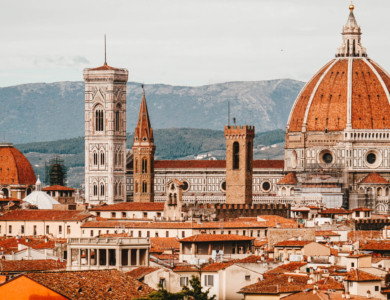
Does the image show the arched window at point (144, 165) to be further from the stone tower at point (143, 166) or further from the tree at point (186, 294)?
the tree at point (186, 294)

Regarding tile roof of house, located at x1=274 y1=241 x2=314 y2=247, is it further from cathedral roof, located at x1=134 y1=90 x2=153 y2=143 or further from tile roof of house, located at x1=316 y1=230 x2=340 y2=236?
cathedral roof, located at x1=134 y1=90 x2=153 y2=143

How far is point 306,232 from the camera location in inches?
2965

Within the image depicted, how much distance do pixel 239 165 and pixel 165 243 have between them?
47.9 m

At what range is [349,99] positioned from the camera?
447 ft

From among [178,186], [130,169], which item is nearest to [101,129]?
[130,169]

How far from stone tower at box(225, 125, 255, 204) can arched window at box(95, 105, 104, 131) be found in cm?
2489

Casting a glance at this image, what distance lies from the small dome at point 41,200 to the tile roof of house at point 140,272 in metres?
73.0

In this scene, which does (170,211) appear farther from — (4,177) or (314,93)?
(4,177)

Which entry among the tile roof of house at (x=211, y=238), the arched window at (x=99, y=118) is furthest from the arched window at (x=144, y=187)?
the tile roof of house at (x=211, y=238)

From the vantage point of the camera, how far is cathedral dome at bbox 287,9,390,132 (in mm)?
136500

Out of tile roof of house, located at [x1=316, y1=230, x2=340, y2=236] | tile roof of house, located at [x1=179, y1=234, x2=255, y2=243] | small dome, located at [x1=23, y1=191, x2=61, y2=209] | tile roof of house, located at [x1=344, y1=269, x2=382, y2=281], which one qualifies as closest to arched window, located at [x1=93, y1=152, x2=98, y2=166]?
small dome, located at [x1=23, y1=191, x2=61, y2=209]

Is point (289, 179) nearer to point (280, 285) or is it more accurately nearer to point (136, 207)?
point (136, 207)

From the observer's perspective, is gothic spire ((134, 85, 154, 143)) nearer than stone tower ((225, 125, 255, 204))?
No

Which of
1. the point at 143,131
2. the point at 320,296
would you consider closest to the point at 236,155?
the point at 143,131
